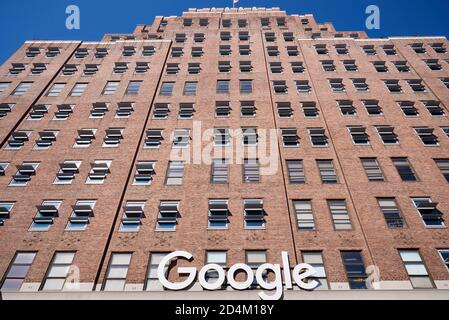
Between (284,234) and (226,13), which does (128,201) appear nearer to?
(284,234)

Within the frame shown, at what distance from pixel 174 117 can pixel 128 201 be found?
10505mm

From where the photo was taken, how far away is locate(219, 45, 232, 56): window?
45169 mm

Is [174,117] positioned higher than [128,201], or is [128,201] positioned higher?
[174,117]

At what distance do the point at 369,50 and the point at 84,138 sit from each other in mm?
33627

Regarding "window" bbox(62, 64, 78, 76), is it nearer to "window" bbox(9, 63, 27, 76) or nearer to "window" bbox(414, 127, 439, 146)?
"window" bbox(9, 63, 27, 76)

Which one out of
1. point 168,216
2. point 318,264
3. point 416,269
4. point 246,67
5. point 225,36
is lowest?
point 416,269

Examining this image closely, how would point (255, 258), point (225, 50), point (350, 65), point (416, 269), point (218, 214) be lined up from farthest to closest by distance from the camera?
point (225, 50) < point (350, 65) < point (218, 214) < point (255, 258) < point (416, 269)

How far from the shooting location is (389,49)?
4469 centimetres

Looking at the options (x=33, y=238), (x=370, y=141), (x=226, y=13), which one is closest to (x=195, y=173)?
(x=33, y=238)

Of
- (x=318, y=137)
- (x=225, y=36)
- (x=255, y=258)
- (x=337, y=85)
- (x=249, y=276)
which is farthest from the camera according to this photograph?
(x=225, y=36)

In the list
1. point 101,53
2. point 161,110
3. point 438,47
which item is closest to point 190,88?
point 161,110

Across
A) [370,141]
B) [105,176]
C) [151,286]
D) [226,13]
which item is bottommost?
[151,286]

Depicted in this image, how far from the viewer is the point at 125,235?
2330 centimetres

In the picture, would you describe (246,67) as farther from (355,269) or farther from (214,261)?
(355,269)
